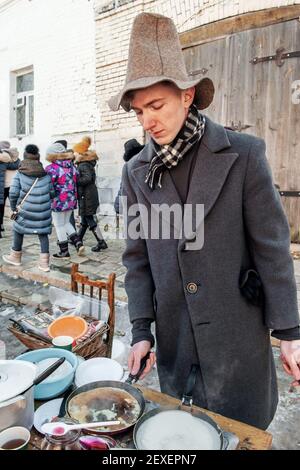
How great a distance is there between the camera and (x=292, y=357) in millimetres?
1476

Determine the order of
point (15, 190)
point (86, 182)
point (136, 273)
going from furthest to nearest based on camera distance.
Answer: point (86, 182) → point (15, 190) → point (136, 273)

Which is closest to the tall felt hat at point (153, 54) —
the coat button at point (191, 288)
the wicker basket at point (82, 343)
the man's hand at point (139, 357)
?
the coat button at point (191, 288)

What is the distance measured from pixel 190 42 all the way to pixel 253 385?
6144mm

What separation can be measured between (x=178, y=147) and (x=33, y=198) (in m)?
4.50

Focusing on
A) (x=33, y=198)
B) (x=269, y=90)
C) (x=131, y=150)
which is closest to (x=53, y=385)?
(x=131, y=150)

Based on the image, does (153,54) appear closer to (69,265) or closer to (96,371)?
(96,371)

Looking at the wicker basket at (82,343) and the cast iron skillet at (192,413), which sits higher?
the cast iron skillet at (192,413)

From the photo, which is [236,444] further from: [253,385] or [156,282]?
[156,282]

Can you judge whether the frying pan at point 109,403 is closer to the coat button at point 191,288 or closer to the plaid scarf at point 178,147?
the coat button at point 191,288

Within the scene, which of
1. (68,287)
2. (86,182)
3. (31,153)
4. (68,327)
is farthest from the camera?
(86,182)

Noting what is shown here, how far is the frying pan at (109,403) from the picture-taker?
1.35m

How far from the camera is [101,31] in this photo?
25.4ft

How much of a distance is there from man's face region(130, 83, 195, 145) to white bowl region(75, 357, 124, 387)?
107 cm
